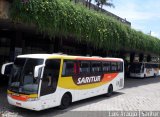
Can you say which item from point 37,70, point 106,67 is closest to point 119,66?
point 106,67

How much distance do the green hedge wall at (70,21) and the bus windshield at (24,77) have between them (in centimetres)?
292

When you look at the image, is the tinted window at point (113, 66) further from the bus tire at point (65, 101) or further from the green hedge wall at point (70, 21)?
the bus tire at point (65, 101)

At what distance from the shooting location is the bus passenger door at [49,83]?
35.8 ft

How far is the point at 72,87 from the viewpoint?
515 inches

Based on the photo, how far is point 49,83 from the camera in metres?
11.3

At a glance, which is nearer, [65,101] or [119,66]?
[65,101]

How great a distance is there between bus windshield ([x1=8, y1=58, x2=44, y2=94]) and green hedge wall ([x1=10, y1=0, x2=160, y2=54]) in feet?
9.58

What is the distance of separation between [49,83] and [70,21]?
223 inches

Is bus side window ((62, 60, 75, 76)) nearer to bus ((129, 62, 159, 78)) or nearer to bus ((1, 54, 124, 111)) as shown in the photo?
bus ((1, 54, 124, 111))

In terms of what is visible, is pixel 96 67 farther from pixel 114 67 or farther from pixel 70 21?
pixel 70 21

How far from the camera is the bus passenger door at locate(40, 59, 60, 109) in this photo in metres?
10.9

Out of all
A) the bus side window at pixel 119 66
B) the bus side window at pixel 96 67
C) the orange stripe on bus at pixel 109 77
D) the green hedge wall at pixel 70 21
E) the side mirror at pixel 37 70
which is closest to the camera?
the side mirror at pixel 37 70

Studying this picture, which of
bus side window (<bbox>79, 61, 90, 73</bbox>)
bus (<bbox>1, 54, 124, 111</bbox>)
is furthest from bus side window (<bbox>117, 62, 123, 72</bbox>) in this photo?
bus side window (<bbox>79, 61, 90, 73</bbox>)

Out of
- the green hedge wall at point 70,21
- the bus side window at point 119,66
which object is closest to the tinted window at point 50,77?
the green hedge wall at point 70,21
